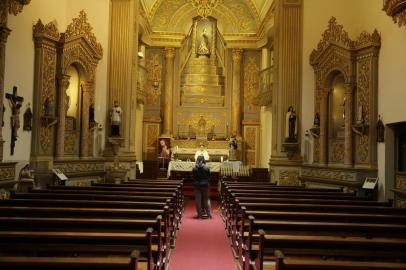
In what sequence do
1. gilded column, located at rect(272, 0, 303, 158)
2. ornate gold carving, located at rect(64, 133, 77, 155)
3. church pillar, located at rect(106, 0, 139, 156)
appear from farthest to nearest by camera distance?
church pillar, located at rect(106, 0, 139, 156), gilded column, located at rect(272, 0, 303, 158), ornate gold carving, located at rect(64, 133, 77, 155)

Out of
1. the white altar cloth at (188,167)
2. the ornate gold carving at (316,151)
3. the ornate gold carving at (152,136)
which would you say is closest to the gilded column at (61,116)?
the white altar cloth at (188,167)

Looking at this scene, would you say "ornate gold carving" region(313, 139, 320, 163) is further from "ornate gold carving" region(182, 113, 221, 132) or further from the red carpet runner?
"ornate gold carving" region(182, 113, 221, 132)

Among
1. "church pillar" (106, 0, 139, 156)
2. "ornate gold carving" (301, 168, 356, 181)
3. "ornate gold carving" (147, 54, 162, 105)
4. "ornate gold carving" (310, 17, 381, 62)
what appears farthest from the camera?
"ornate gold carving" (147, 54, 162, 105)

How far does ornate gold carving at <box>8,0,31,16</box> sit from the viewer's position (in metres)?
9.38

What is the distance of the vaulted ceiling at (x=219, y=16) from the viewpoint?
24.2m

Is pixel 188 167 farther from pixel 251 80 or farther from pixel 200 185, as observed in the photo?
pixel 251 80

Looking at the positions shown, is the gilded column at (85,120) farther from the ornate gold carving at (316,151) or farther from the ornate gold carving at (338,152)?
the ornate gold carving at (338,152)

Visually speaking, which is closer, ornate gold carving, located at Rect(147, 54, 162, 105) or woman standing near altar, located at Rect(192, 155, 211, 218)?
woman standing near altar, located at Rect(192, 155, 211, 218)

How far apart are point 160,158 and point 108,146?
6312mm

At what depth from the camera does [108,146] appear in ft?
49.2

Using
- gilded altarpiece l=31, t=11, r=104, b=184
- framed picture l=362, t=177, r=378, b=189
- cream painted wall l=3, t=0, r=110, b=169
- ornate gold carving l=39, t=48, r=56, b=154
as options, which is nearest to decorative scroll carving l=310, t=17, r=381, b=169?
framed picture l=362, t=177, r=378, b=189

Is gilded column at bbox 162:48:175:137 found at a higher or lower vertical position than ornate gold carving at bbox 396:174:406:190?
higher

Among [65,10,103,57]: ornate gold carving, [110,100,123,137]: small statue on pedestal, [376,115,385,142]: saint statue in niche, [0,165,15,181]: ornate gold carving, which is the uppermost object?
[65,10,103,57]: ornate gold carving

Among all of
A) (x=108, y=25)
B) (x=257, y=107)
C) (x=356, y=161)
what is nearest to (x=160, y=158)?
(x=257, y=107)
